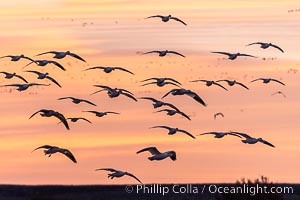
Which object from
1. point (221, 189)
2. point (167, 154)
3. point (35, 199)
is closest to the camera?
point (35, 199)

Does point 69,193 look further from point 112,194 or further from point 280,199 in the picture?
point 280,199

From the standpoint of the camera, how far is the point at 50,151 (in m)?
53.2

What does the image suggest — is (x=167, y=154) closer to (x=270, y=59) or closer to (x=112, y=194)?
(x=112, y=194)

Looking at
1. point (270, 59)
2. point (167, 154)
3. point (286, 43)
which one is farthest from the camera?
point (286, 43)

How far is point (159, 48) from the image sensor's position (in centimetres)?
10144

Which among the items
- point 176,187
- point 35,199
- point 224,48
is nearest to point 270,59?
point 224,48

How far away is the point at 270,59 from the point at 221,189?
1755 inches

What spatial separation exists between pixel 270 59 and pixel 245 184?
47435mm

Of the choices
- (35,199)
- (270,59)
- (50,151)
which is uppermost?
(270,59)

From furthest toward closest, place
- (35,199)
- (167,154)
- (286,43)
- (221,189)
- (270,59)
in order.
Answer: (286,43), (270,59), (221,189), (167,154), (35,199)

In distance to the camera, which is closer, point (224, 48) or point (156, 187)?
point (156, 187)

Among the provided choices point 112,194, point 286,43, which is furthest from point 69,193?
point 286,43

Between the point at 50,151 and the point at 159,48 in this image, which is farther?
the point at 159,48

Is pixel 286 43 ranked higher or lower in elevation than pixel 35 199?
higher
